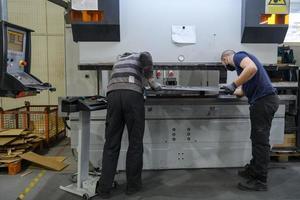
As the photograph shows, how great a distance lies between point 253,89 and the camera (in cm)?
298

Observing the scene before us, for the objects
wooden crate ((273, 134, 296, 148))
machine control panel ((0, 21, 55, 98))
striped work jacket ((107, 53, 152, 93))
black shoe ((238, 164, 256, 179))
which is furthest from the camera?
wooden crate ((273, 134, 296, 148))

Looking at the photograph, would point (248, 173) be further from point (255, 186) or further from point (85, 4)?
point (85, 4)

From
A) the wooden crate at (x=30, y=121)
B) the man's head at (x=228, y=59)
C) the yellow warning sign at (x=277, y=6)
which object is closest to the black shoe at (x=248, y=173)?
the man's head at (x=228, y=59)

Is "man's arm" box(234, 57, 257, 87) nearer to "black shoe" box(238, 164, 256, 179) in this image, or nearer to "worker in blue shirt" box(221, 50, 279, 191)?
"worker in blue shirt" box(221, 50, 279, 191)

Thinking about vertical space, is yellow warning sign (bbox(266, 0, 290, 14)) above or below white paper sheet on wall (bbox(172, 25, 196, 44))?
above

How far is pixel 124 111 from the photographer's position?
2.83 meters

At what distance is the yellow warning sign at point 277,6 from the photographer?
2834mm

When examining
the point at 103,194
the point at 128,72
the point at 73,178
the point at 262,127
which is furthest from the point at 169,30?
the point at 73,178

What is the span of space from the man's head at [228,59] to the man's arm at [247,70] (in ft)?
0.33

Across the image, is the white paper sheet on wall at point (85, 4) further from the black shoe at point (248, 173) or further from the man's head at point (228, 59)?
the black shoe at point (248, 173)

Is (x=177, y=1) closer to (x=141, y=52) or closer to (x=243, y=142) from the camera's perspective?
(x=141, y=52)

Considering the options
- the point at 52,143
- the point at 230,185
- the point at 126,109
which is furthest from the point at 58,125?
the point at 230,185

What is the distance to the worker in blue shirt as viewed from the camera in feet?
9.42

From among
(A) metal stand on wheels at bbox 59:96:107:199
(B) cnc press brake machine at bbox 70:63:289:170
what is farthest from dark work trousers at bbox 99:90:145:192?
(B) cnc press brake machine at bbox 70:63:289:170
